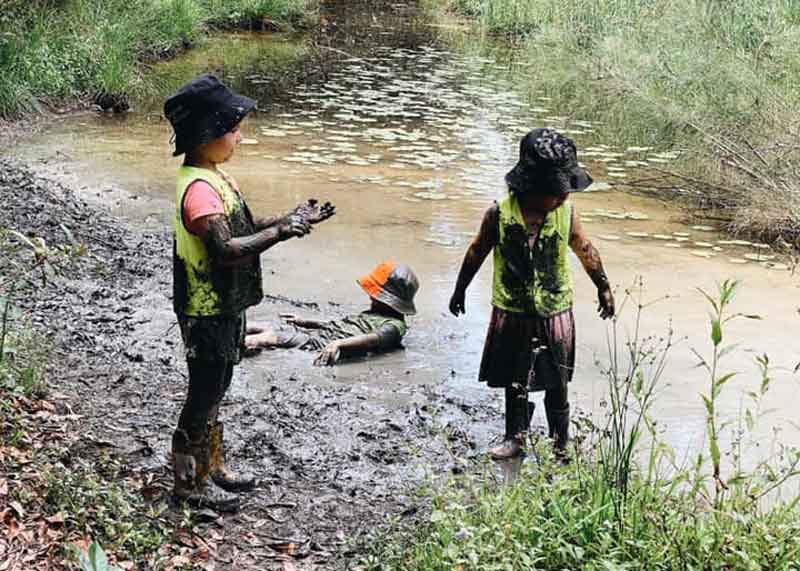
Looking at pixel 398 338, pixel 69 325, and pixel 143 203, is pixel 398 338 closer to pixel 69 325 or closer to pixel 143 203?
pixel 69 325

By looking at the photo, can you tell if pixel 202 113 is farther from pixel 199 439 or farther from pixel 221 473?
pixel 221 473

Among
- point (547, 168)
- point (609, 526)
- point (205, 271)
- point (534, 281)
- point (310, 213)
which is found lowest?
point (609, 526)

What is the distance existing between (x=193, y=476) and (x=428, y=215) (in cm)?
645

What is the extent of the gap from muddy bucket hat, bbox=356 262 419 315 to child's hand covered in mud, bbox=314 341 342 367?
0.58 metres

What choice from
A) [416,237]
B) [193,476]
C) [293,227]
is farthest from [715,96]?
[193,476]

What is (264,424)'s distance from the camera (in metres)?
5.29

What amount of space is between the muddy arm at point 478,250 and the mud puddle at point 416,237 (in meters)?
0.79

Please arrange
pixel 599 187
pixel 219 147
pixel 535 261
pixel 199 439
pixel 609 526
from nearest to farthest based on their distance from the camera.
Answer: pixel 609 526, pixel 219 147, pixel 199 439, pixel 535 261, pixel 599 187

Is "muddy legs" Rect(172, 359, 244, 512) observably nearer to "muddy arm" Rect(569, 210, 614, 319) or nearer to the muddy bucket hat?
"muddy arm" Rect(569, 210, 614, 319)

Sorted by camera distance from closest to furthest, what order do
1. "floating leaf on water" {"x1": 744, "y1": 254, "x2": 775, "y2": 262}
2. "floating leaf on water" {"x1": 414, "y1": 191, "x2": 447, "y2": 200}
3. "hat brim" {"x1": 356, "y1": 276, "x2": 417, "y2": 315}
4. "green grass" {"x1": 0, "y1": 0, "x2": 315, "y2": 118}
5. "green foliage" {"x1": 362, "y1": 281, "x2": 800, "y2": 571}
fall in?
1. "green foliage" {"x1": 362, "y1": 281, "x2": 800, "y2": 571}
2. "hat brim" {"x1": 356, "y1": 276, "x2": 417, "y2": 315}
3. "floating leaf on water" {"x1": 744, "y1": 254, "x2": 775, "y2": 262}
4. "floating leaf on water" {"x1": 414, "y1": 191, "x2": 447, "y2": 200}
5. "green grass" {"x1": 0, "y1": 0, "x2": 315, "y2": 118}

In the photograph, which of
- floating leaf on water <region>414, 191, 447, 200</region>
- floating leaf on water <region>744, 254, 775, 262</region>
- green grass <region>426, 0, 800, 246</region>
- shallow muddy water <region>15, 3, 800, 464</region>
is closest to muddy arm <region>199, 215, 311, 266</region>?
shallow muddy water <region>15, 3, 800, 464</region>

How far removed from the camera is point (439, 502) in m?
3.69

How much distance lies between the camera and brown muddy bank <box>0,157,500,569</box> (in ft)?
14.0

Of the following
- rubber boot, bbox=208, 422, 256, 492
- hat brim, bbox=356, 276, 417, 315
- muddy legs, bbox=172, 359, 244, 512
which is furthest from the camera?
hat brim, bbox=356, 276, 417, 315
